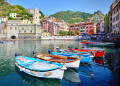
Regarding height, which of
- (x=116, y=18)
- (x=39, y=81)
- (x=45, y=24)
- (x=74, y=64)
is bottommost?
(x=39, y=81)

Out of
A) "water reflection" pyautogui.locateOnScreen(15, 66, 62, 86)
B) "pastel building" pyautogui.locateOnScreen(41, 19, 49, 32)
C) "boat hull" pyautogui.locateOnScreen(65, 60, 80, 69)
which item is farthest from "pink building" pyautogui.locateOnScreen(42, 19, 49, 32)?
"water reflection" pyautogui.locateOnScreen(15, 66, 62, 86)

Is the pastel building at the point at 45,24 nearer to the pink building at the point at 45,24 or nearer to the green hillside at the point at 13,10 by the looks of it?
the pink building at the point at 45,24

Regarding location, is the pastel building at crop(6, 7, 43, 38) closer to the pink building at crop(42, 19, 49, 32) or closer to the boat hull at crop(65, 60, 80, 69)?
the pink building at crop(42, 19, 49, 32)

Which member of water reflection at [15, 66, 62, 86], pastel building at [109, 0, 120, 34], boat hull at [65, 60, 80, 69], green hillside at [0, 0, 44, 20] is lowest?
water reflection at [15, 66, 62, 86]

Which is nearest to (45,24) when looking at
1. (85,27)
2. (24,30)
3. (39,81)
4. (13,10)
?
(24,30)

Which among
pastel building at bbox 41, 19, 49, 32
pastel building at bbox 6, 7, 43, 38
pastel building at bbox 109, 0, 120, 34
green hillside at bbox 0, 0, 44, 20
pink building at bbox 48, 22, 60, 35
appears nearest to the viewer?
pastel building at bbox 109, 0, 120, 34

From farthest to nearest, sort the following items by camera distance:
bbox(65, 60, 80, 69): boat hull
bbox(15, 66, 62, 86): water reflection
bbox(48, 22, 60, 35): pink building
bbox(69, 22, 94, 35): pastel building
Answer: bbox(48, 22, 60, 35): pink building < bbox(69, 22, 94, 35): pastel building < bbox(65, 60, 80, 69): boat hull < bbox(15, 66, 62, 86): water reflection

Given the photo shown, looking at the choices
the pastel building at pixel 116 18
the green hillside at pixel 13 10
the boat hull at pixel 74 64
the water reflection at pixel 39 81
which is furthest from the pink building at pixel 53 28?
the water reflection at pixel 39 81

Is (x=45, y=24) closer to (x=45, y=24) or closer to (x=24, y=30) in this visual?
(x=45, y=24)

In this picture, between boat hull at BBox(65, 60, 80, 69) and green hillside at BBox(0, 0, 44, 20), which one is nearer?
boat hull at BBox(65, 60, 80, 69)

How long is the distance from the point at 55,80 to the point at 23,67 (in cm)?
398

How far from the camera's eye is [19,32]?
9531 centimetres

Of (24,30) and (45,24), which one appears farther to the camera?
(45,24)

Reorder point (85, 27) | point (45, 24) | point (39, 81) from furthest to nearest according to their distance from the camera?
point (45, 24)
point (85, 27)
point (39, 81)
